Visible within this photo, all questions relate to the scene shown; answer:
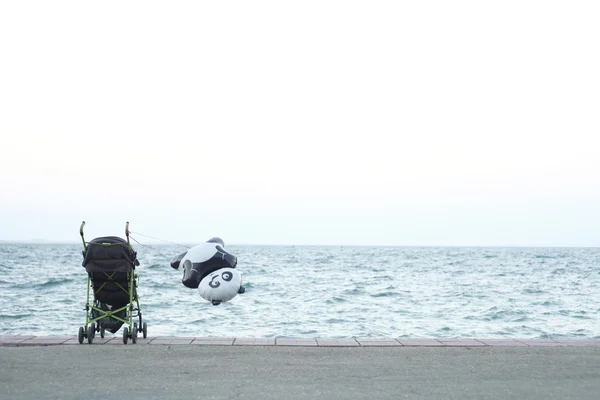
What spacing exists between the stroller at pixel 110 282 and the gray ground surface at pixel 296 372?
835 millimetres

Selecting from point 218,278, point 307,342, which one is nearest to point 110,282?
point 218,278

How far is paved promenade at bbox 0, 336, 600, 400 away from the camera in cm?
568

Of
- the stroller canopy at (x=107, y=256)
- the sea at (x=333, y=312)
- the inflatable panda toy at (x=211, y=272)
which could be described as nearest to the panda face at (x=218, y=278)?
the inflatable panda toy at (x=211, y=272)

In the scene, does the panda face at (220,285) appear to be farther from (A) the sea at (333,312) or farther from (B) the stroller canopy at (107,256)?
(A) the sea at (333,312)

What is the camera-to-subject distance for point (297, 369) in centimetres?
673

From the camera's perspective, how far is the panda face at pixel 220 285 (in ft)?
28.7

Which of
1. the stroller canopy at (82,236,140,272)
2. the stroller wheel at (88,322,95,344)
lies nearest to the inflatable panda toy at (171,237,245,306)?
the stroller canopy at (82,236,140,272)

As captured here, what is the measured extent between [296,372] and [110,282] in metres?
3.51

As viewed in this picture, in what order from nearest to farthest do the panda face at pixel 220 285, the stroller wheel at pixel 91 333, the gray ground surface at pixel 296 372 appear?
the gray ground surface at pixel 296 372 < the stroller wheel at pixel 91 333 < the panda face at pixel 220 285

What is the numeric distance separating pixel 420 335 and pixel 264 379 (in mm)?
10823

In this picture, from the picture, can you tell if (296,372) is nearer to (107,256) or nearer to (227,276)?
(227,276)

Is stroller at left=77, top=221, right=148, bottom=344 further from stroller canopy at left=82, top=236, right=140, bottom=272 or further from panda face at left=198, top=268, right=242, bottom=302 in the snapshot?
panda face at left=198, top=268, right=242, bottom=302

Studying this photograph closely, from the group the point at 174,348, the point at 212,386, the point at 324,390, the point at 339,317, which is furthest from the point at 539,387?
the point at 339,317

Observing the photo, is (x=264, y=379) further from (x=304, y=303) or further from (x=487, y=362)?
(x=304, y=303)
